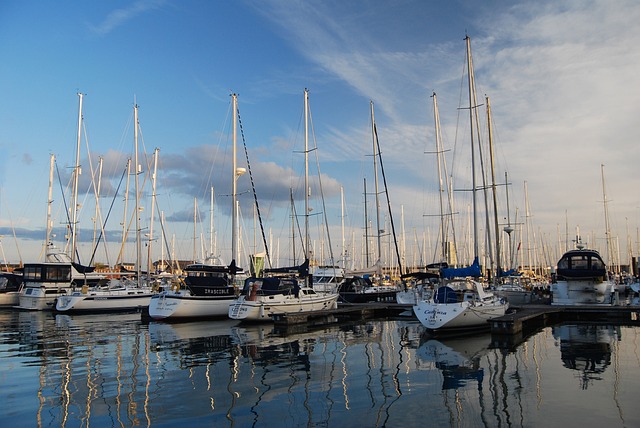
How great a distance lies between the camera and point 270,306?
93.9ft

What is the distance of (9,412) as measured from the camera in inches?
436

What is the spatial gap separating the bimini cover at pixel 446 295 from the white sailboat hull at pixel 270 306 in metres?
9.21

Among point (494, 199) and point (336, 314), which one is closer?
point (336, 314)

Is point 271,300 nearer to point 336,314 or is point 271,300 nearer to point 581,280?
point 336,314


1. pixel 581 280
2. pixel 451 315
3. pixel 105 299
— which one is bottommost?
pixel 451 315

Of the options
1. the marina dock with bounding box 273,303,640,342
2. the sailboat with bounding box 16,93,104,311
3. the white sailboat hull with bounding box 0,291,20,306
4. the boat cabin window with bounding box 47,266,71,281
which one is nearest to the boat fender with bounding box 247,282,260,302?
the marina dock with bounding box 273,303,640,342

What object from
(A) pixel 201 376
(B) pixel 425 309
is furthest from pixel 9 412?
(B) pixel 425 309

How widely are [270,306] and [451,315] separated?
10.7 metres

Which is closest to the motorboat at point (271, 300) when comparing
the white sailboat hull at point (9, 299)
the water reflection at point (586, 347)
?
the water reflection at point (586, 347)

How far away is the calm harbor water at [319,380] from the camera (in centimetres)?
1044

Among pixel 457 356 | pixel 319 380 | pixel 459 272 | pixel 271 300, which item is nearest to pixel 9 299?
pixel 271 300

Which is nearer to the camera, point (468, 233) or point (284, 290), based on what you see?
point (284, 290)

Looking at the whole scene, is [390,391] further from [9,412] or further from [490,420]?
[9,412]

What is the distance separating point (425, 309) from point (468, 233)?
159ft
